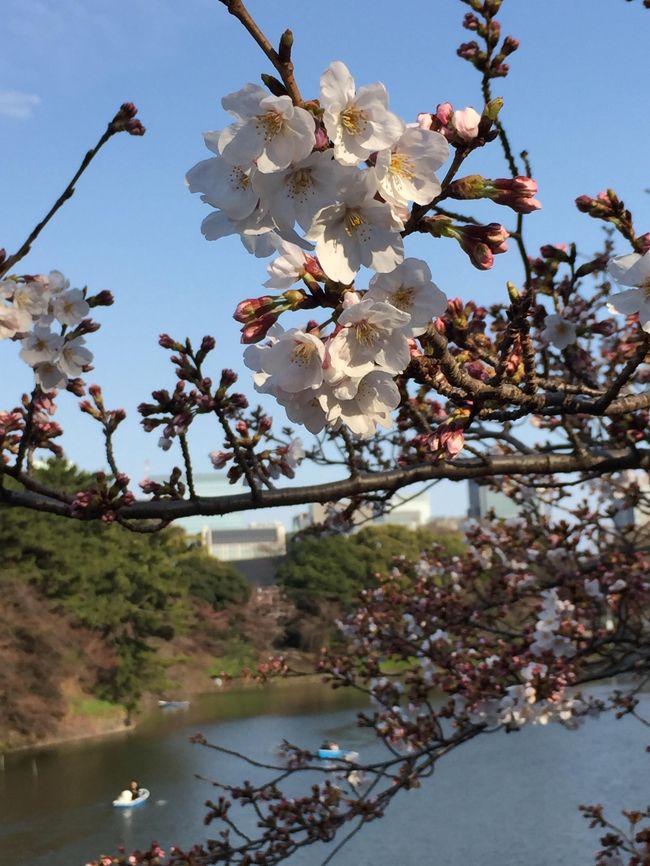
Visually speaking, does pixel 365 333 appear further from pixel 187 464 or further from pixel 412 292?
pixel 187 464

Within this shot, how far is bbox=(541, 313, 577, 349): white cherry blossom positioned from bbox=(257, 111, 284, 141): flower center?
1496 millimetres

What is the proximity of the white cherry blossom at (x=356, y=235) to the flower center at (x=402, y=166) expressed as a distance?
0.04m

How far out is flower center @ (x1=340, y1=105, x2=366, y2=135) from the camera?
88cm

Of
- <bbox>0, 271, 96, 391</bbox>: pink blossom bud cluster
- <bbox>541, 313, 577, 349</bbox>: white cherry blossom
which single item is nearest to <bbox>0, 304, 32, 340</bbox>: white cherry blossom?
<bbox>0, 271, 96, 391</bbox>: pink blossom bud cluster

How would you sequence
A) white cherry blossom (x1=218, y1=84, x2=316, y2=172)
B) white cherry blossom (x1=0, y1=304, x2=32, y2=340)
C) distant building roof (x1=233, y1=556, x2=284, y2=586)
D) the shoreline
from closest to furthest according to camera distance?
white cherry blossom (x1=218, y1=84, x2=316, y2=172) < white cherry blossom (x1=0, y1=304, x2=32, y2=340) < the shoreline < distant building roof (x1=233, y1=556, x2=284, y2=586)

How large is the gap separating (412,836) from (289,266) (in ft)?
35.2

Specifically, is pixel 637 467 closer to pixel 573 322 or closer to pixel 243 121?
pixel 573 322

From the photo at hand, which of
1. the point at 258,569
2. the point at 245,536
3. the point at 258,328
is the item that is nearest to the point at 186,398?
the point at 258,328

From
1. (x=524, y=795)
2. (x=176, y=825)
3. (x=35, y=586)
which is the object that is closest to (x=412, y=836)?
(x=524, y=795)

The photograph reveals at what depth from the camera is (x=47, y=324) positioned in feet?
7.48

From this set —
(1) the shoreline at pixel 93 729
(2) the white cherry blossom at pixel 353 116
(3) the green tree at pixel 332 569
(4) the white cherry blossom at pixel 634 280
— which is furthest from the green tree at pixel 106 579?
(2) the white cherry blossom at pixel 353 116

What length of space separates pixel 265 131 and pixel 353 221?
0.12 metres

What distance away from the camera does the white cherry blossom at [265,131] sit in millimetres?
867

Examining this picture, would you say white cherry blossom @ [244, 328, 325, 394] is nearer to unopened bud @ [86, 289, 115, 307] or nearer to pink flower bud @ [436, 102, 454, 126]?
pink flower bud @ [436, 102, 454, 126]
